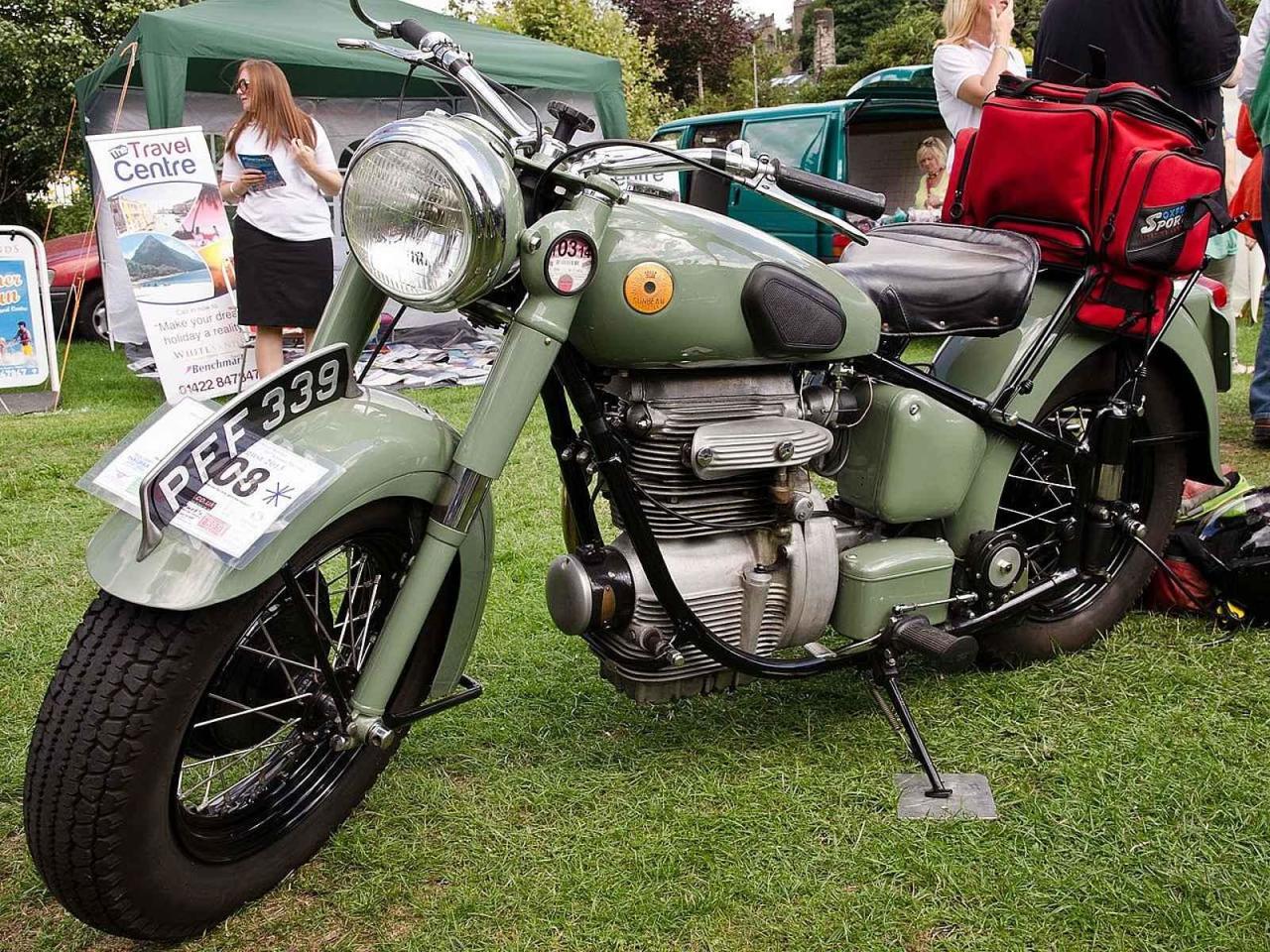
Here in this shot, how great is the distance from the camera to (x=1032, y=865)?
2.03 metres

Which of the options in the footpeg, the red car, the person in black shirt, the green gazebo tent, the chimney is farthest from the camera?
the chimney

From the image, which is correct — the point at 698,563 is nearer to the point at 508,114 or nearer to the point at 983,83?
the point at 508,114

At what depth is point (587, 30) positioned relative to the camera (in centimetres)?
1764

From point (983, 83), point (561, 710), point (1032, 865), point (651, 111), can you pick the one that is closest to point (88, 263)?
point (983, 83)

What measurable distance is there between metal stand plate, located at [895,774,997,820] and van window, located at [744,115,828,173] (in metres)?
6.91

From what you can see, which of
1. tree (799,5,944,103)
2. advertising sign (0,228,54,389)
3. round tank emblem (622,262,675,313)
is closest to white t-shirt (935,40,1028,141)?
round tank emblem (622,262,675,313)

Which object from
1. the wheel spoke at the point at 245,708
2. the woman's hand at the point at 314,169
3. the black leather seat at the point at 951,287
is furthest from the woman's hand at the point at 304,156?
the wheel spoke at the point at 245,708

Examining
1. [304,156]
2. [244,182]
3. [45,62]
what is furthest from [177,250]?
[45,62]

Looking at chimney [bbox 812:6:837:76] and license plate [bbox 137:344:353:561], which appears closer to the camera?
license plate [bbox 137:344:353:561]

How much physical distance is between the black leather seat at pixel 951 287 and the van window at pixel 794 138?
6401 mm

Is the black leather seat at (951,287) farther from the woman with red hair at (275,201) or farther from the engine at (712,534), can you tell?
the woman with red hair at (275,201)

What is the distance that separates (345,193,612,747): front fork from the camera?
184 cm

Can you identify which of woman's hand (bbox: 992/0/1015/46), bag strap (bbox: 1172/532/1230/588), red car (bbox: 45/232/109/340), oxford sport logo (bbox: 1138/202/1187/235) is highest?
woman's hand (bbox: 992/0/1015/46)

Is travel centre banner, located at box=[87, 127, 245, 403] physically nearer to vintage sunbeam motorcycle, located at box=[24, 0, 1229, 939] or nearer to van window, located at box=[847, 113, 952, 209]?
vintage sunbeam motorcycle, located at box=[24, 0, 1229, 939]
